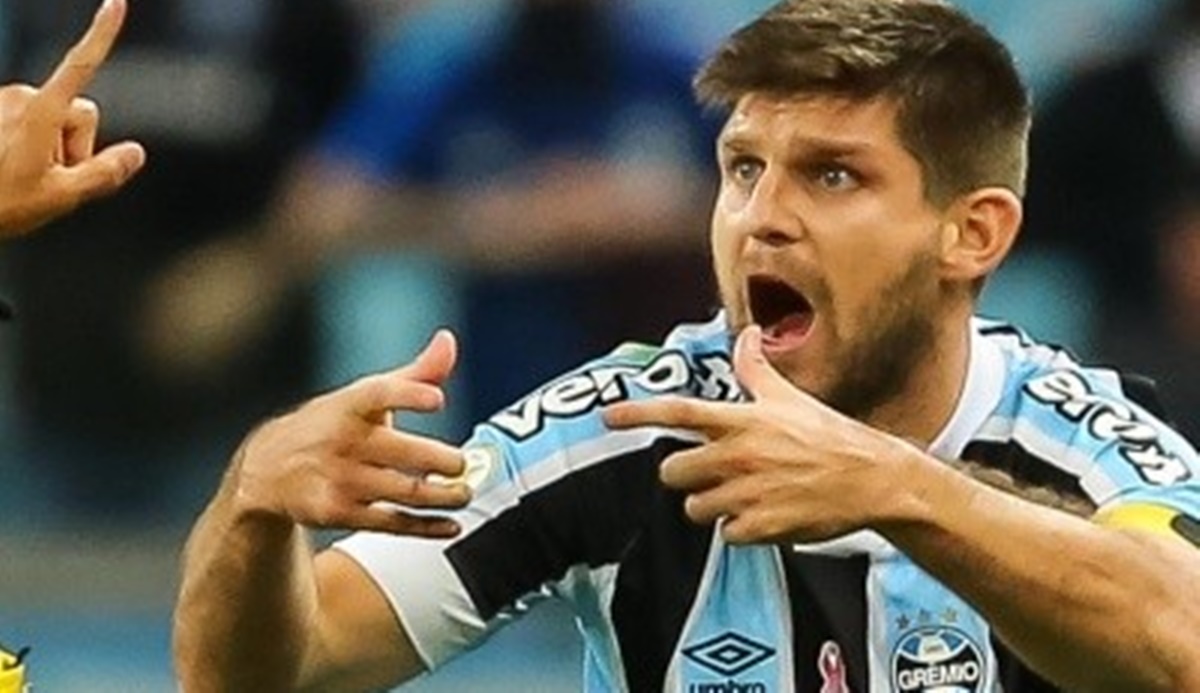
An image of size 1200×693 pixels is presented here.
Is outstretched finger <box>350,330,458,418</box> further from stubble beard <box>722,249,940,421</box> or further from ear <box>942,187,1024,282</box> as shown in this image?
ear <box>942,187,1024,282</box>

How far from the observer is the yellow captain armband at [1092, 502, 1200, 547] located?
3.26 m

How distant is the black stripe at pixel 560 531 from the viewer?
3422 millimetres

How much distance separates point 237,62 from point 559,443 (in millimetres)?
2815

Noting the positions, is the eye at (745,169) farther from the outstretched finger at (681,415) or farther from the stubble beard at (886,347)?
the outstretched finger at (681,415)

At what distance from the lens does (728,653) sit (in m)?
3.45

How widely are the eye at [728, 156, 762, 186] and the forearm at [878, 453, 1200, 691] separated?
0.51m

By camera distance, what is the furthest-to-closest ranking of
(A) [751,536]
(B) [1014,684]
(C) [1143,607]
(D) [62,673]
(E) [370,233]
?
(E) [370,233] → (D) [62,673] → (B) [1014,684] → (C) [1143,607] → (A) [751,536]

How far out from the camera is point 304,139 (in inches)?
241

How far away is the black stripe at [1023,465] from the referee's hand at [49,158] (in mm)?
945

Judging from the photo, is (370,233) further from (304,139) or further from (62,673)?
(62,673)

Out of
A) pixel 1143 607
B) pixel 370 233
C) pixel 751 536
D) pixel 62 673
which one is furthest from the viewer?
pixel 370 233

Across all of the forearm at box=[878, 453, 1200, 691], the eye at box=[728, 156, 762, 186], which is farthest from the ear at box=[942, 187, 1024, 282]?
the forearm at box=[878, 453, 1200, 691]

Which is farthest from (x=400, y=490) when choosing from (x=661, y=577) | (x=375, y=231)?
(x=375, y=231)

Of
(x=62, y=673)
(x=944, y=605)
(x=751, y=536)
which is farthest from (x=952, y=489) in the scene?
(x=62, y=673)
